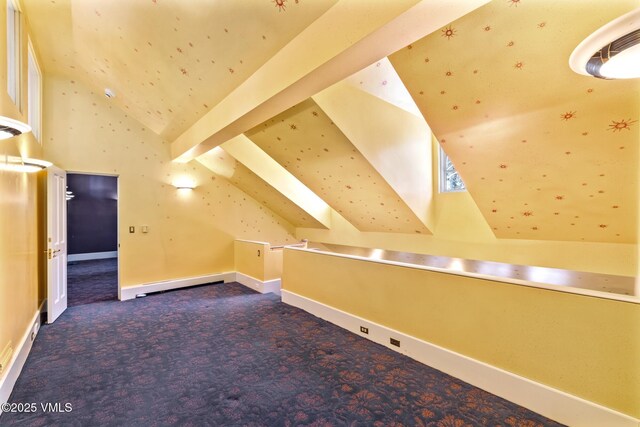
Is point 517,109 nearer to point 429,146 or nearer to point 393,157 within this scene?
point 393,157

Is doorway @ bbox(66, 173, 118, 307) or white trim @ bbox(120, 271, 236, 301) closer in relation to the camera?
white trim @ bbox(120, 271, 236, 301)

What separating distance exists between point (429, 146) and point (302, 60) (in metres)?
2.85

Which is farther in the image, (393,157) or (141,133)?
(141,133)

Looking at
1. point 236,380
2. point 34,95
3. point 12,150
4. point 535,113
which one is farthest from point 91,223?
point 535,113

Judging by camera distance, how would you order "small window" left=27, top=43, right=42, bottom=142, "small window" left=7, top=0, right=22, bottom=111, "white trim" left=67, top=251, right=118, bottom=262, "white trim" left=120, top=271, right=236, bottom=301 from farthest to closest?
1. "white trim" left=67, top=251, right=118, bottom=262
2. "white trim" left=120, top=271, right=236, bottom=301
3. "small window" left=27, top=43, right=42, bottom=142
4. "small window" left=7, top=0, right=22, bottom=111

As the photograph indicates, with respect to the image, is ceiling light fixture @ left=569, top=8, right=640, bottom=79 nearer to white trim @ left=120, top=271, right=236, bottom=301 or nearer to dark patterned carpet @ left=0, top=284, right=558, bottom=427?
dark patterned carpet @ left=0, top=284, right=558, bottom=427

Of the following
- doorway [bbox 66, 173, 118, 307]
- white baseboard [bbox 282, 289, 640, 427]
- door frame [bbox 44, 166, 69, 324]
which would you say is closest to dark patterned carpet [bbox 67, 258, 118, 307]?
doorway [bbox 66, 173, 118, 307]

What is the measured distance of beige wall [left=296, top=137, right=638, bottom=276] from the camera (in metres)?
2.96

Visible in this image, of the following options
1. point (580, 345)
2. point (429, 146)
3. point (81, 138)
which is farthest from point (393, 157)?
point (81, 138)

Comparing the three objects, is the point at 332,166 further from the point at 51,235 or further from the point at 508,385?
the point at 51,235

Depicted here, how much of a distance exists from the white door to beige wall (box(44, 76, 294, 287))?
0.58 meters

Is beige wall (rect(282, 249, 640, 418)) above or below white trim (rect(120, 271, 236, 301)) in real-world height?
above

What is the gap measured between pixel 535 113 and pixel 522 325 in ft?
5.28

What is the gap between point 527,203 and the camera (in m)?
3.04
